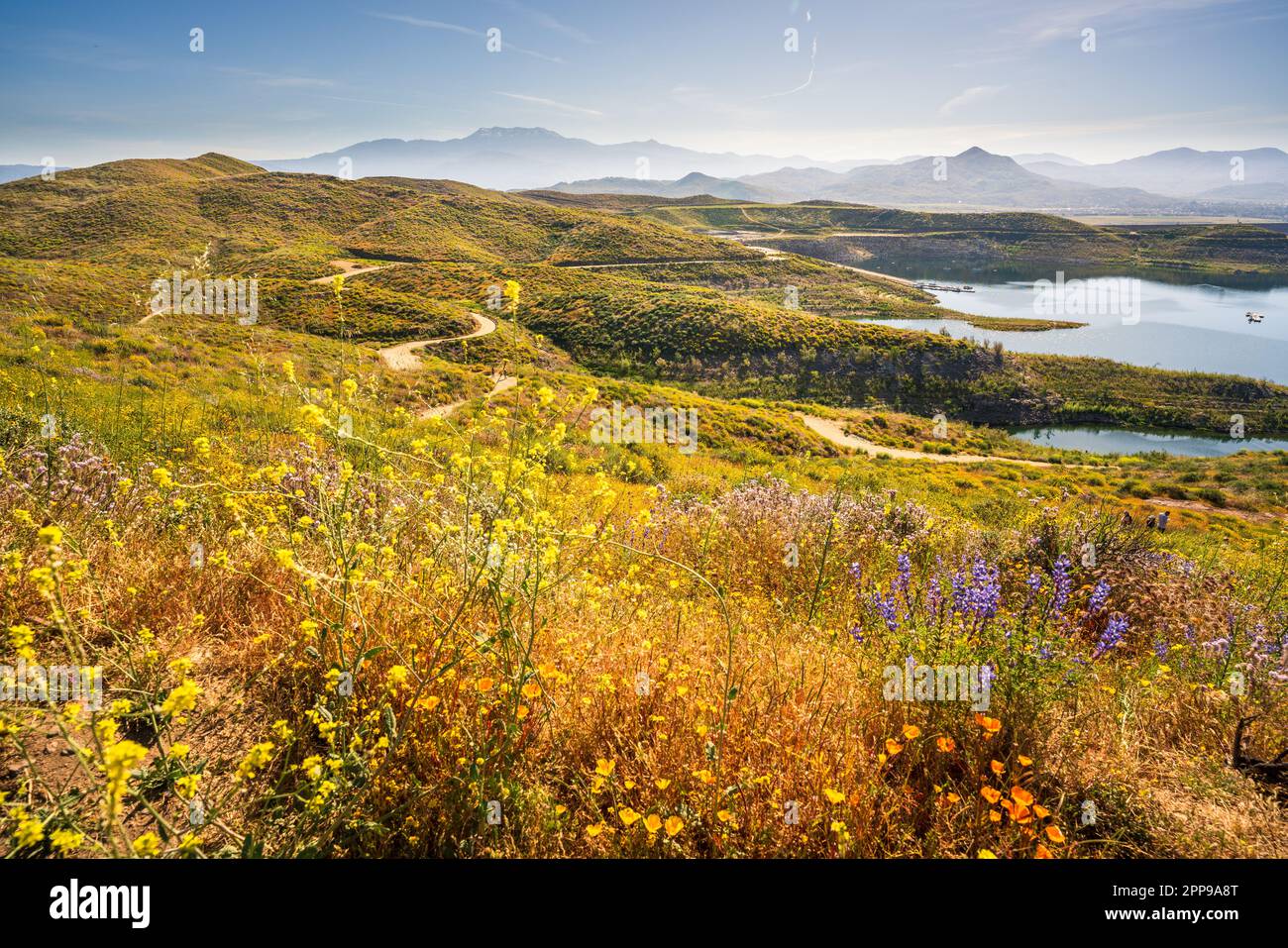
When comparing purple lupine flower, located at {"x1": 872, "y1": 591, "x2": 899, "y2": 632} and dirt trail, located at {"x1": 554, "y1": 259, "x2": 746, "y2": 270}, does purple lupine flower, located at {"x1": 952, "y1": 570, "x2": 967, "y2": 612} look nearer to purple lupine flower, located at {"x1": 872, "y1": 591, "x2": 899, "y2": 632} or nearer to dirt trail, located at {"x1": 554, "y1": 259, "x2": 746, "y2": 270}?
purple lupine flower, located at {"x1": 872, "y1": 591, "x2": 899, "y2": 632}

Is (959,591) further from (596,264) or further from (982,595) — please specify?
(596,264)

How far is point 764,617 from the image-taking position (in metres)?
4.33

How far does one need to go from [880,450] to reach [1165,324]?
81.2m

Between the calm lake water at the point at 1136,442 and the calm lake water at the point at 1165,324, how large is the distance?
1770 centimetres

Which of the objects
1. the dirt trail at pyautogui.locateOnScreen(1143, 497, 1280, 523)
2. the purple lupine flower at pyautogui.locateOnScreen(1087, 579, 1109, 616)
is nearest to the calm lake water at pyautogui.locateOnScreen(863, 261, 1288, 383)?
the dirt trail at pyautogui.locateOnScreen(1143, 497, 1280, 523)

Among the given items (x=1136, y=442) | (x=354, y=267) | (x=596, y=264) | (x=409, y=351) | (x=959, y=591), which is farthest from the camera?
(x=596, y=264)

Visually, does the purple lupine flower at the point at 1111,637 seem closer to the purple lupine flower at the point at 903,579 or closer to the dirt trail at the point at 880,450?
the purple lupine flower at the point at 903,579

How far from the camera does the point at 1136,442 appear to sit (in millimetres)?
46594

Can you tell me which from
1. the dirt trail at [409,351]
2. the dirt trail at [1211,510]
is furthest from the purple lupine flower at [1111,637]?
the dirt trail at [1211,510]

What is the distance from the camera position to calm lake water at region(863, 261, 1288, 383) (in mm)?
66213

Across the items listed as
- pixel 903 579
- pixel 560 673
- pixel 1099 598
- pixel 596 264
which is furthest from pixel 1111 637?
pixel 596 264

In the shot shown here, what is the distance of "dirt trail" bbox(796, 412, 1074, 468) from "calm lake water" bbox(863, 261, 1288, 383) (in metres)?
33.4

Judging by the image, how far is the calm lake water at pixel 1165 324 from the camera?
66.2 m
